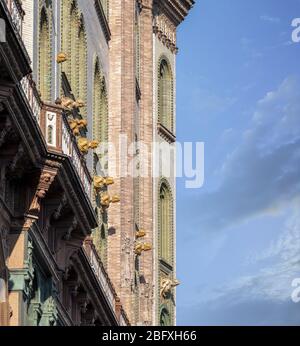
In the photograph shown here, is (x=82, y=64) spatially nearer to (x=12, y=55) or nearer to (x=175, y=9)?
(x=12, y=55)

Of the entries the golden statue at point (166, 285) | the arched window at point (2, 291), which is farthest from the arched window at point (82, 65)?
the golden statue at point (166, 285)

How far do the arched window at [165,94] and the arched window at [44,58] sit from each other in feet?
104

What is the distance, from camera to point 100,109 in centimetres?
7138

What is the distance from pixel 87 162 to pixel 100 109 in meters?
6.19

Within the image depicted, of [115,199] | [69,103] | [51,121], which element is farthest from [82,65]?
[51,121]

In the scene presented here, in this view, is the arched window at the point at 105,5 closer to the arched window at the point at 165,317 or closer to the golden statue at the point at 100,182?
the golden statue at the point at 100,182

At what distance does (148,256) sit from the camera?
8331cm

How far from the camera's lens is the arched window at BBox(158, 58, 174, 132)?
290ft

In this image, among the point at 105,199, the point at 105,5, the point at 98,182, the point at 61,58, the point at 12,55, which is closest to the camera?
the point at 12,55

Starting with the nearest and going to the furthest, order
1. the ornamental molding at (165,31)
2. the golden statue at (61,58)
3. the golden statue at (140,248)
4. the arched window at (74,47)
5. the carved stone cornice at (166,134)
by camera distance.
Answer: the golden statue at (61,58)
the arched window at (74,47)
the golden statue at (140,248)
the carved stone cornice at (166,134)
the ornamental molding at (165,31)

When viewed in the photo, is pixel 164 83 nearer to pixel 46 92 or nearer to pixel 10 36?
pixel 46 92

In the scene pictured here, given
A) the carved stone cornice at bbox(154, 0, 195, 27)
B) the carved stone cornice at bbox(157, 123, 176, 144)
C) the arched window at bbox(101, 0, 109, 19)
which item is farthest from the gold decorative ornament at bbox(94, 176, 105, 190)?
the carved stone cornice at bbox(154, 0, 195, 27)

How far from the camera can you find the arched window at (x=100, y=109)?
69.6m

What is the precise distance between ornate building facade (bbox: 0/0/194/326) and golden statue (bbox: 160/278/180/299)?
82 millimetres
